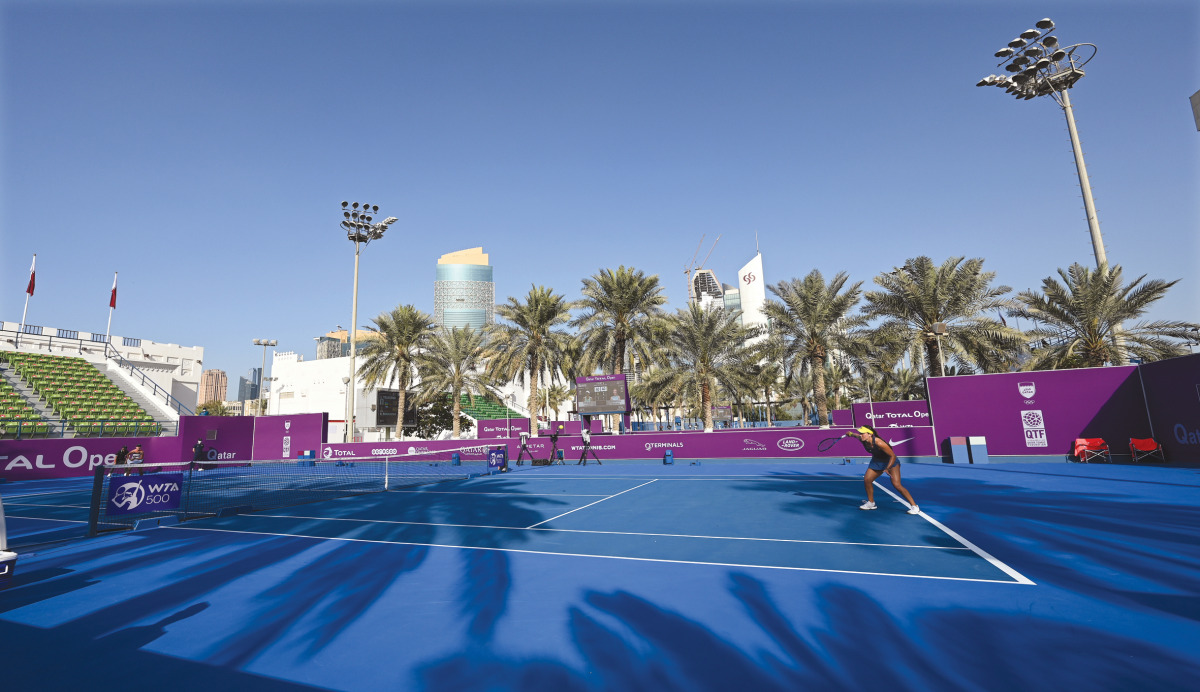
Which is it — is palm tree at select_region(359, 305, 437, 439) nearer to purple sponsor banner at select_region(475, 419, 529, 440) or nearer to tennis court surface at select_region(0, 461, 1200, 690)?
purple sponsor banner at select_region(475, 419, 529, 440)

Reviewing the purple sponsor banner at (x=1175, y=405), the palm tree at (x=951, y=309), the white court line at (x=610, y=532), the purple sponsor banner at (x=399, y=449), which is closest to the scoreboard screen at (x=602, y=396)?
the purple sponsor banner at (x=399, y=449)

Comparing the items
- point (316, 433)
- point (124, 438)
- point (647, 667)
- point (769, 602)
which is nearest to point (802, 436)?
point (769, 602)

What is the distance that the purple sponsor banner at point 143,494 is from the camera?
11273 millimetres

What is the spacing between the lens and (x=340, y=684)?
4133 mm

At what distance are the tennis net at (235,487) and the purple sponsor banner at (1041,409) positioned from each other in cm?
2016

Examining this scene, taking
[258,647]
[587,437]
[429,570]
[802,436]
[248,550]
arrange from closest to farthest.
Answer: [258,647] → [429,570] → [248,550] → [802,436] → [587,437]

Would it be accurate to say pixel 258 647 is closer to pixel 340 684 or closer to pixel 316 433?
pixel 340 684

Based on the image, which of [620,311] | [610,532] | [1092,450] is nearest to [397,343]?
[620,311]

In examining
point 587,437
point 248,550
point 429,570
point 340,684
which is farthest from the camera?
point 587,437

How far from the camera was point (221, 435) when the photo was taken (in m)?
31.9

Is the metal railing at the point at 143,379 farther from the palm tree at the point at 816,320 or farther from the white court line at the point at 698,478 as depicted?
the palm tree at the point at 816,320

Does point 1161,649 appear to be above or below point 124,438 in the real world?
below

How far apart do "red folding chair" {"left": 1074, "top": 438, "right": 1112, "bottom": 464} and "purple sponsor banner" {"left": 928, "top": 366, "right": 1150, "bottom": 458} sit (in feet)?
2.29

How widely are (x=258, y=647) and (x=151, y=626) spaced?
165 centimetres
